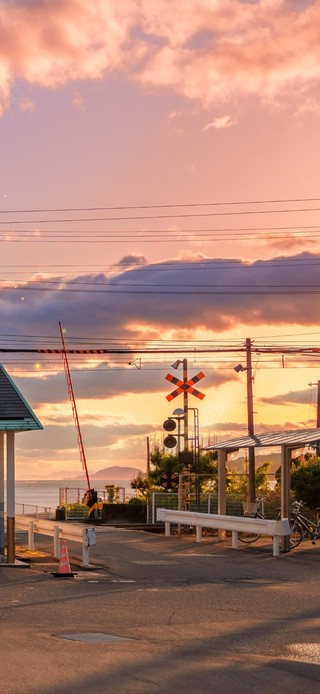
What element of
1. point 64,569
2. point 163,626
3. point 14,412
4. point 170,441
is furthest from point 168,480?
point 163,626

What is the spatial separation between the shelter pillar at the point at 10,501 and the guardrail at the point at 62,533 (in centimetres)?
161

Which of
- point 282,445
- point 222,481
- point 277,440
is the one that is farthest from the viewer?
point 222,481

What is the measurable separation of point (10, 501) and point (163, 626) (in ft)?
35.4

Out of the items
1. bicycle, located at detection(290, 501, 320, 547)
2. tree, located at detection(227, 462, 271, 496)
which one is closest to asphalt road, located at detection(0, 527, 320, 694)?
bicycle, located at detection(290, 501, 320, 547)

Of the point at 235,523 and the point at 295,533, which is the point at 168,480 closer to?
the point at 295,533

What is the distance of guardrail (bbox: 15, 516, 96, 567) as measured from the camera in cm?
2480

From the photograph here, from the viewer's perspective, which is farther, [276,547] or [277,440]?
[277,440]

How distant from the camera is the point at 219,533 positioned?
1411 inches

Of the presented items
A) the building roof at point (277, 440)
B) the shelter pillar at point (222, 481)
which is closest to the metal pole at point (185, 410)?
the building roof at point (277, 440)

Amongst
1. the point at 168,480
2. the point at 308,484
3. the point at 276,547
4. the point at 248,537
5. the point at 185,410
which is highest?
the point at 185,410

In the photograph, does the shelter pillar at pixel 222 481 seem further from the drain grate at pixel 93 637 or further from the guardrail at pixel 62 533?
the drain grate at pixel 93 637

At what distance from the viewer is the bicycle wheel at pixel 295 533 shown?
3053 centimetres

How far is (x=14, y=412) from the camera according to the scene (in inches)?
1024

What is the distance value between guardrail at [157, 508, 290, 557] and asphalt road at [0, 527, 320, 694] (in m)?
0.72
